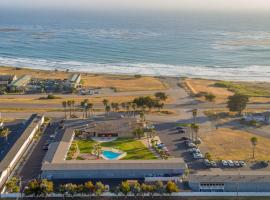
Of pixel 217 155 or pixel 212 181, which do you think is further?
pixel 217 155

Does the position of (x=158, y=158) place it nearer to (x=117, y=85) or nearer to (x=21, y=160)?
(x=21, y=160)

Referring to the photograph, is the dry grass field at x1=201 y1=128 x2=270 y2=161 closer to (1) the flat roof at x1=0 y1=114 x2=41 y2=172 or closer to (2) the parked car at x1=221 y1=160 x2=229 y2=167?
(2) the parked car at x1=221 y1=160 x2=229 y2=167

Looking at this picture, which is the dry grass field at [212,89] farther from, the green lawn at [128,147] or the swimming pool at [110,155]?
the swimming pool at [110,155]

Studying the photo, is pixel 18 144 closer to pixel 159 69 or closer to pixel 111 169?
pixel 111 169

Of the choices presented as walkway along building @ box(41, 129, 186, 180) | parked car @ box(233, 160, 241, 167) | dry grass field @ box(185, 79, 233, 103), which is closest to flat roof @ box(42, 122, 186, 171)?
walkway along building @ box(41, 129, 186, 180)

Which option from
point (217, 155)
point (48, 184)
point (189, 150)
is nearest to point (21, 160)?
point (48, 184)

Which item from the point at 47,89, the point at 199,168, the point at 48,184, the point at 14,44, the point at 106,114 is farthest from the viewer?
the point at 14,44
